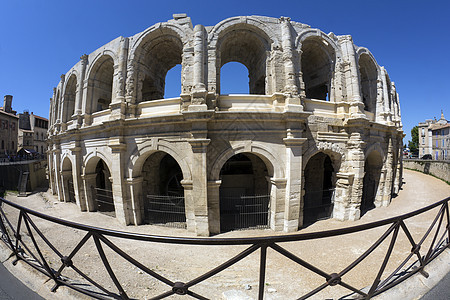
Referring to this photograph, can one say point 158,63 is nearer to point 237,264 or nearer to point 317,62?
point 317,62

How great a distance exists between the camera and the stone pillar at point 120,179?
8.34m

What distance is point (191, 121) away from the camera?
7.20 metres

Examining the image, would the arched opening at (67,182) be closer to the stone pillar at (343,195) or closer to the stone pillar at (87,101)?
the stone pillar at (87,101)

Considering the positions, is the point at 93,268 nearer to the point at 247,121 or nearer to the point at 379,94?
the point at 247,121

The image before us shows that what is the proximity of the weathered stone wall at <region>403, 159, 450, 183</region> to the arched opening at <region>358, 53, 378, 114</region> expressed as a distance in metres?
13.2

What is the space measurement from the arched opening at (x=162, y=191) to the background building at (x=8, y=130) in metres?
29.5

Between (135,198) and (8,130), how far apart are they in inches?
1349

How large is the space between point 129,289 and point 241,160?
851 centimetres

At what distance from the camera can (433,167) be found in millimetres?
19219

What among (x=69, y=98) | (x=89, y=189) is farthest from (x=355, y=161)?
(x=69, y=98)

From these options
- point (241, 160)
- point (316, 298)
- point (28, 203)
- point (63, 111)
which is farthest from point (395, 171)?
point (28, 203)

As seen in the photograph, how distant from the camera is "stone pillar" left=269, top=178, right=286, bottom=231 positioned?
25.0ft

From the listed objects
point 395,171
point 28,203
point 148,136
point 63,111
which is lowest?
point 28,203

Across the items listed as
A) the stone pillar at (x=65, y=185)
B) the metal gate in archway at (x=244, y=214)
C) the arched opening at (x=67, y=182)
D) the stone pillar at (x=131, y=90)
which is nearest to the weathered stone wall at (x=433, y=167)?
the metal gate in archway at (x=244, y=214)
